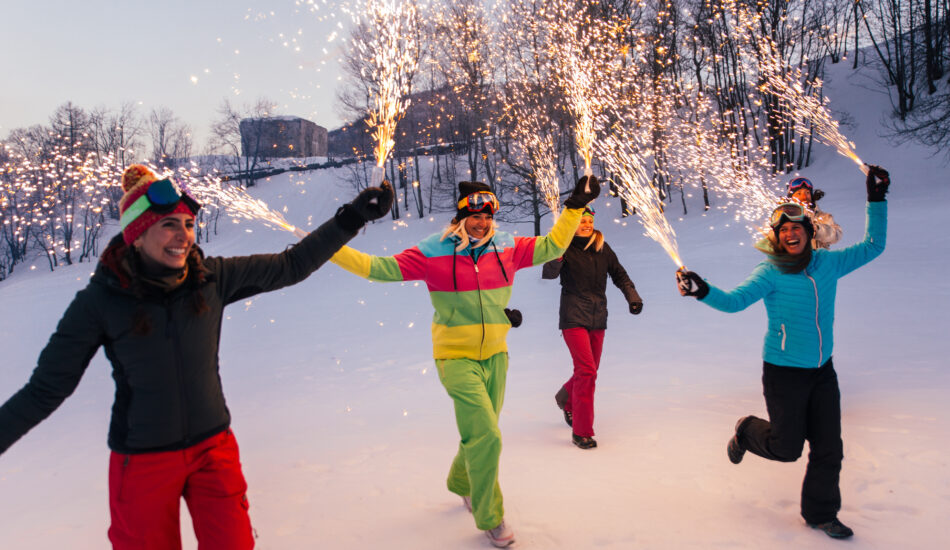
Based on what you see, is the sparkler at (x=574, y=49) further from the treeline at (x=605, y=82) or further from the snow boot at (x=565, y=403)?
the snow boot at (x=565, y=403)

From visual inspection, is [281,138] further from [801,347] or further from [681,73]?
[801,347]

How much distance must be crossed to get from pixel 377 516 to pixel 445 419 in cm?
232

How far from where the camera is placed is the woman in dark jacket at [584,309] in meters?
5.15

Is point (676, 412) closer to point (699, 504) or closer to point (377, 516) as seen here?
point (699, 504)

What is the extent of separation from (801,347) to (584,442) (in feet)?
7.02

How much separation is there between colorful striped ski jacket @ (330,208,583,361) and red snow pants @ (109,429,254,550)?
4.98 ft

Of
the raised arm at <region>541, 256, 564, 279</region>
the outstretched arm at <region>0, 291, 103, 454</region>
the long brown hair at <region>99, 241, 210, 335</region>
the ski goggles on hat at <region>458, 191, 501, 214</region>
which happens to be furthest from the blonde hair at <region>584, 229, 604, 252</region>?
the outstretched arm at <region>0, 291, 103, 454</region>

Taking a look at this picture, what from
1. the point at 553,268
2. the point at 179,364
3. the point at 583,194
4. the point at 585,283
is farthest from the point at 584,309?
the point at 179,364

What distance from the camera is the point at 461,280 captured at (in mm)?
3742

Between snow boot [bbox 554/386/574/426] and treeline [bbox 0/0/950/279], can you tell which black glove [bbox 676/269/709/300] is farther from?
treeline [bbox 0/0/950/279]

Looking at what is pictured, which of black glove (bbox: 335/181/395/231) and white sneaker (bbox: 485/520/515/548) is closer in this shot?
black glove (bbox: 335/181/395/231)

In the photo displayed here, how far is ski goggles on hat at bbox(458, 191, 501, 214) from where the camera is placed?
3.86m

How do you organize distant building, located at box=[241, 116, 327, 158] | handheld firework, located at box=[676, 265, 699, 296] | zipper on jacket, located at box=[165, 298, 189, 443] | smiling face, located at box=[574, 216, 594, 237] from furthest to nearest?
distant building, located at box=[241, 116, 327, 158] < smiling face, located at box=[574, 216, 594, 237] < handheld firework, located at box=[676, 265, 699, 296] < zipper on jacket, located at box=[165, 298, 189, 443]

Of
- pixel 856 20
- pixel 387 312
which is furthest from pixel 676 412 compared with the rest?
pixel 856 20
